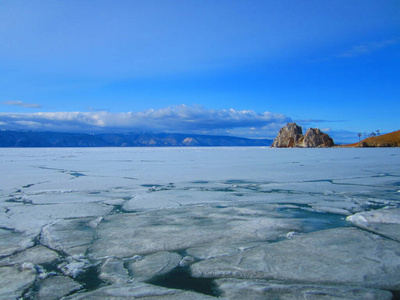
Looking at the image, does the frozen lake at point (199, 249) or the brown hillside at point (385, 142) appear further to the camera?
the brown hillside at point (385, 142)

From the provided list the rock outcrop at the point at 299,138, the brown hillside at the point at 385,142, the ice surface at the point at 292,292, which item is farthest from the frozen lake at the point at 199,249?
the rock outcrop at the point at 299,138

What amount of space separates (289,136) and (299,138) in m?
3.32

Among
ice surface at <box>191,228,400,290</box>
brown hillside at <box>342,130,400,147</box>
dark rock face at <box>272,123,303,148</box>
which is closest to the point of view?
ice surface at <box>191,228,400,290</box>

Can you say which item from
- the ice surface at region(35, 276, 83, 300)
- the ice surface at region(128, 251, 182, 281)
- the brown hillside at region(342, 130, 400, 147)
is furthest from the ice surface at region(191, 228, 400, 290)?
the brown hillside at region(342, 130, 400, 147)

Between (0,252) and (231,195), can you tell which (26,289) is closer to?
(0,252)

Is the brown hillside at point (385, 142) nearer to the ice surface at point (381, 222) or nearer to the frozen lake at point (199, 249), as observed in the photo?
the ice surface at point (381, 222)

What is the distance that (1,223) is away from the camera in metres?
4.27

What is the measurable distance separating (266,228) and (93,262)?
2.21 m

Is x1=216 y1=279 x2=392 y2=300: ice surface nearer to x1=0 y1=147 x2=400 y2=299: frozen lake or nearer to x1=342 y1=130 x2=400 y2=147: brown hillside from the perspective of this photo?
x1=0 y1=147 x2=400 y2=299: frozen lake

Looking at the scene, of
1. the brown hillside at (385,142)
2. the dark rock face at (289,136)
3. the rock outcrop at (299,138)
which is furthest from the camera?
the dark rock face at (289,136)

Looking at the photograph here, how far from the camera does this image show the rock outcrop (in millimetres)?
91062

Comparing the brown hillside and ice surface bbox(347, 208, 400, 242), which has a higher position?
the brown hillside

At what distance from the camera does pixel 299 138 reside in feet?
324

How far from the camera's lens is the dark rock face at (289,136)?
9906 cm
